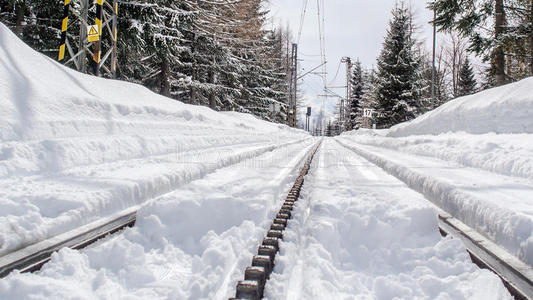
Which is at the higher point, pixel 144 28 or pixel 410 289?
pixel 144 28

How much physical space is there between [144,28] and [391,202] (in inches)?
466

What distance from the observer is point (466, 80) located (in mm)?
42500

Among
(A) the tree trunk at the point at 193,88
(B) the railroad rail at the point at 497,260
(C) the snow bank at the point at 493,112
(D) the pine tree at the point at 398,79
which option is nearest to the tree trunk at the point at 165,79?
(A) the tree trunk at the point at 193,88

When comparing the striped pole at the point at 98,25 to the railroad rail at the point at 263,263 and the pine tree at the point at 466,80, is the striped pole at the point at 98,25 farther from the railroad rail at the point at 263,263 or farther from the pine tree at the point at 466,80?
the pine tree at the point at 466,80

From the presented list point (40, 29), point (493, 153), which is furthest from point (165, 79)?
point (493, 153)

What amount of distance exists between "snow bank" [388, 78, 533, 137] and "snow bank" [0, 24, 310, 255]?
4616mm

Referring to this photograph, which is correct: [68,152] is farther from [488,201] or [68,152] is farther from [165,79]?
[165,79]

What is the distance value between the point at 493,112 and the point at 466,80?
44.4m

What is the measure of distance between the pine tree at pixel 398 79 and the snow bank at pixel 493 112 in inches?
732

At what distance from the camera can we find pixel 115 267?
1813 millimetres

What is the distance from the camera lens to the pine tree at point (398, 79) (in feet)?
82.0

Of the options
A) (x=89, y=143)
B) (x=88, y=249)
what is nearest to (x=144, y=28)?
(x=89, y=143)

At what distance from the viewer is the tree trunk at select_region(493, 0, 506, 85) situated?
12.9 m

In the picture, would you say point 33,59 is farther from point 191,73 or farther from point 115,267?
point 191,73
